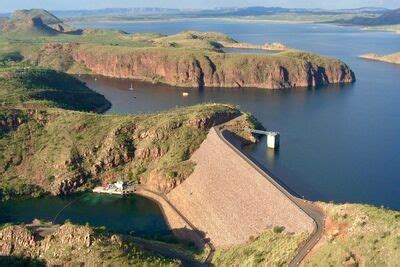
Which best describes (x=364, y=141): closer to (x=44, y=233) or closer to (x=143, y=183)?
(x=143, y=183)

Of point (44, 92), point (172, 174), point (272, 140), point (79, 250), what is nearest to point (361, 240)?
point (79, 250)

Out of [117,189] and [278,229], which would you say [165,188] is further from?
[278,229]

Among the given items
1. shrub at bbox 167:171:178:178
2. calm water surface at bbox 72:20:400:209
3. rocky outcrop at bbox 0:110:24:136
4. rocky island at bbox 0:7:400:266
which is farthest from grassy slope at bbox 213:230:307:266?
A: rocky outcrop at bbox 0:110:24:136

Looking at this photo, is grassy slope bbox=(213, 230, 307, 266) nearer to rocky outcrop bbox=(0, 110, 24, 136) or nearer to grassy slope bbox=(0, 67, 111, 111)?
rocky outcrop bbox=(0, 110, 24, 136)

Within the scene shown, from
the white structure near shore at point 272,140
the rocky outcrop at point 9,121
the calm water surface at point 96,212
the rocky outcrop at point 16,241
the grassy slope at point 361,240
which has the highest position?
the grassy slope at point 361,240

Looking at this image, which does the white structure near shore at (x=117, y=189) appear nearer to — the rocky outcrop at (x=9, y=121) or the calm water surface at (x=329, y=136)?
the rocky outcrop at (x=9, y=121)

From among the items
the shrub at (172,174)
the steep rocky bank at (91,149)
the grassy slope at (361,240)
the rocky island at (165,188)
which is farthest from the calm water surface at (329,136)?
the grassy slope at (361,240)
